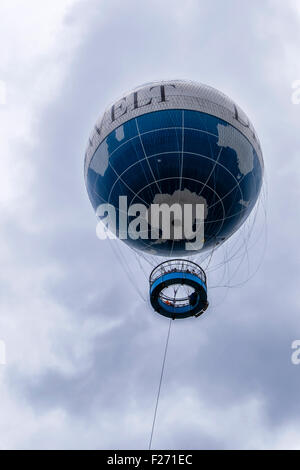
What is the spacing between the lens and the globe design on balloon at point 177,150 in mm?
26781

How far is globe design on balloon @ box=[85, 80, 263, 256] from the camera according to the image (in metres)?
26.8

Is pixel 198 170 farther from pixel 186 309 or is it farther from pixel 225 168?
pixel 186 309

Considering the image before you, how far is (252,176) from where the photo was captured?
29.1 m

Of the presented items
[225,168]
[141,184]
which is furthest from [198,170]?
[141,184]

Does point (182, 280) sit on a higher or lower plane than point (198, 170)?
lower

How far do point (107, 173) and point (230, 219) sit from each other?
331 inches

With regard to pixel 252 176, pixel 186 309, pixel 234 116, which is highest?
pixel 234 116

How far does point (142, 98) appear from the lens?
91.4 feet

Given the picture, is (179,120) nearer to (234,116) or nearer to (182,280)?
(234,116)

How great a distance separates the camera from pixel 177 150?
26703 millimetres

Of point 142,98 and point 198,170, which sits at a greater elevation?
point 142,98

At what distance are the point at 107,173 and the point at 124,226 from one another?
12.3 feet

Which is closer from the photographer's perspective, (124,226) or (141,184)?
(141,184)

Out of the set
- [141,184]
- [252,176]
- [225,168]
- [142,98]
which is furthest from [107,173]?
[252,176]
